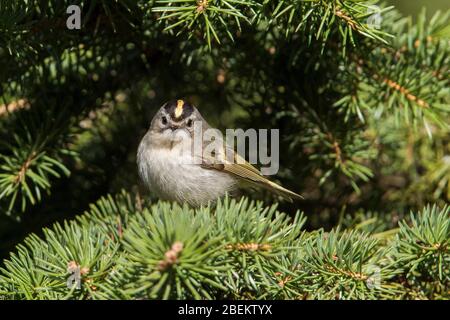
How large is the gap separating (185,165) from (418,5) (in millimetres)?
2082

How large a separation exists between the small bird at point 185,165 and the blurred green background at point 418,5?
1744 mm

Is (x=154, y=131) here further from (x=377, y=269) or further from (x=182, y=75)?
(x=377, y=269)

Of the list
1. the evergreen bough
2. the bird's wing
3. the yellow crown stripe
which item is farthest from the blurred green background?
the yellow crown stripe

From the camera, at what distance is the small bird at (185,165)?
2115 mm

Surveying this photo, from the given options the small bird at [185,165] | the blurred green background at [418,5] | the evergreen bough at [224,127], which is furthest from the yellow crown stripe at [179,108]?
the blurred green background at [418,5]

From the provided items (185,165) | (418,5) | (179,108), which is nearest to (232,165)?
(185,165)

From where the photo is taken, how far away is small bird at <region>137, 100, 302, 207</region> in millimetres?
2115

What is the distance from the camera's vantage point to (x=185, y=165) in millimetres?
2191

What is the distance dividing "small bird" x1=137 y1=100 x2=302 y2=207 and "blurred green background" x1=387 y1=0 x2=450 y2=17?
1744 mm

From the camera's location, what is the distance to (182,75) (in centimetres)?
219

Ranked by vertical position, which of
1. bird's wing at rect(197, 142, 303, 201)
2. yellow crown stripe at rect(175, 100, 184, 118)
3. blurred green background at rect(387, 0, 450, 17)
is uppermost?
blurred green background at rect(387, 0, 450, 17)

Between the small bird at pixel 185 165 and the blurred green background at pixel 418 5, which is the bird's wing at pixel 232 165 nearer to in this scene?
the small bird at pixel 185 165

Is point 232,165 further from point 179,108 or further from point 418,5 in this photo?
point 418,5

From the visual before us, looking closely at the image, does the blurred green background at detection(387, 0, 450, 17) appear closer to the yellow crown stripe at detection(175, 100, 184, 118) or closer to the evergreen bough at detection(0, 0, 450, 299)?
the evergreen bough at detection(0, 0, 450, 299)
